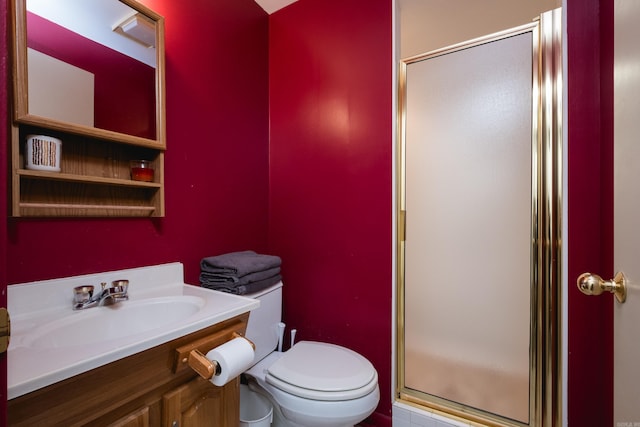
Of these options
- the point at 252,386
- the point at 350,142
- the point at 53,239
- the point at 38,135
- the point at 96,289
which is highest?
the point at 350,142

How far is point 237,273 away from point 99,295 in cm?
47

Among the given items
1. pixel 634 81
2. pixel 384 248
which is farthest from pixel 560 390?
pixel 634 81

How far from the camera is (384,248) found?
58.4 inches

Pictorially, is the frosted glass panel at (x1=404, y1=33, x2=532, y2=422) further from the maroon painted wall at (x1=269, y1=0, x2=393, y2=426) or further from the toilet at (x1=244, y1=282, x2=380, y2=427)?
the toilet at (x1=244, y1=282, x2=380, y2=427)

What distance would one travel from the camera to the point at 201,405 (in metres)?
0.86

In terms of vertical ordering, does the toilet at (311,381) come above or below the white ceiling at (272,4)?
below

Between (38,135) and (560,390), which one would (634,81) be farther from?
(38,135)

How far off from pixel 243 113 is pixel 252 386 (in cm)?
140

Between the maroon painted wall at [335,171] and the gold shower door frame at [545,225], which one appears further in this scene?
the maroon painted wall at [335,171]

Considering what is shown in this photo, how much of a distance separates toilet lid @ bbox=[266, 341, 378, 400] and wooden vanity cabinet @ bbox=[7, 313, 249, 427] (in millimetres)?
228

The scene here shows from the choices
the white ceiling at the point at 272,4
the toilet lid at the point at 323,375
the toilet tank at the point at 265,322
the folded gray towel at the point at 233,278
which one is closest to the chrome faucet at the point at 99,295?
the folded gray towel at the point at 233,278

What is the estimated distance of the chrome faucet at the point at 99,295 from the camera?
0.92 meters

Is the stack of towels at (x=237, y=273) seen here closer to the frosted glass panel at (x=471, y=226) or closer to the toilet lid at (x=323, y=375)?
the toilet lid at (x=323, y=375)

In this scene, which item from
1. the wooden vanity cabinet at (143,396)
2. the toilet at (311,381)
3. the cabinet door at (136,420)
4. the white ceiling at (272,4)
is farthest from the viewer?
the white ceiling at (272,4)
